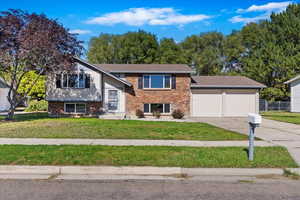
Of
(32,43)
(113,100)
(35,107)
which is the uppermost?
(32,43)

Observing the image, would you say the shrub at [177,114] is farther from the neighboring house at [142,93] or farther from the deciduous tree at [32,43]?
the deciduous tree at [32,43]

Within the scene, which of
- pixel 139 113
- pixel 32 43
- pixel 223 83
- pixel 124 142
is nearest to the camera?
pixel 124 142

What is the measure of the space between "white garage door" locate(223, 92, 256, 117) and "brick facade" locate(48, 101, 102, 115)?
1190 centimetres

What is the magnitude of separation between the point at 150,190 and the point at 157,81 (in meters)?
18.4

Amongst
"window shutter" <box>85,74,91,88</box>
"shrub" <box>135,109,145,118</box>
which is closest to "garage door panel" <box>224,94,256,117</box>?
"shrub" <box>135,109,145,118</box>

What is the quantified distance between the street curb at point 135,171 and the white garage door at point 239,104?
18.1 m

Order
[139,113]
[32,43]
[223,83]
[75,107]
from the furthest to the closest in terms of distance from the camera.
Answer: [223,83] < [75,107] < [139,113] < [32,43]

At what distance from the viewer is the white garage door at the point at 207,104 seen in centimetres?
2389

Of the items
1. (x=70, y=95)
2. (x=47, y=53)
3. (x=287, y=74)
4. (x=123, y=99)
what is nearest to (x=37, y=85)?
(x=70, y=95)

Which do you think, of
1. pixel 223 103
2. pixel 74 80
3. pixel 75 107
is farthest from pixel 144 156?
pixel 223 103

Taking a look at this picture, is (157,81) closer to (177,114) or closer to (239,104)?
(177,114)

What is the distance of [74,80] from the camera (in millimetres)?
22031

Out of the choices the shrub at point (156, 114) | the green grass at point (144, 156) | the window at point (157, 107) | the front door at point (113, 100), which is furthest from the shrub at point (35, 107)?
the green grass at point (144, 156)

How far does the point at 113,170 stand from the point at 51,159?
188cm
